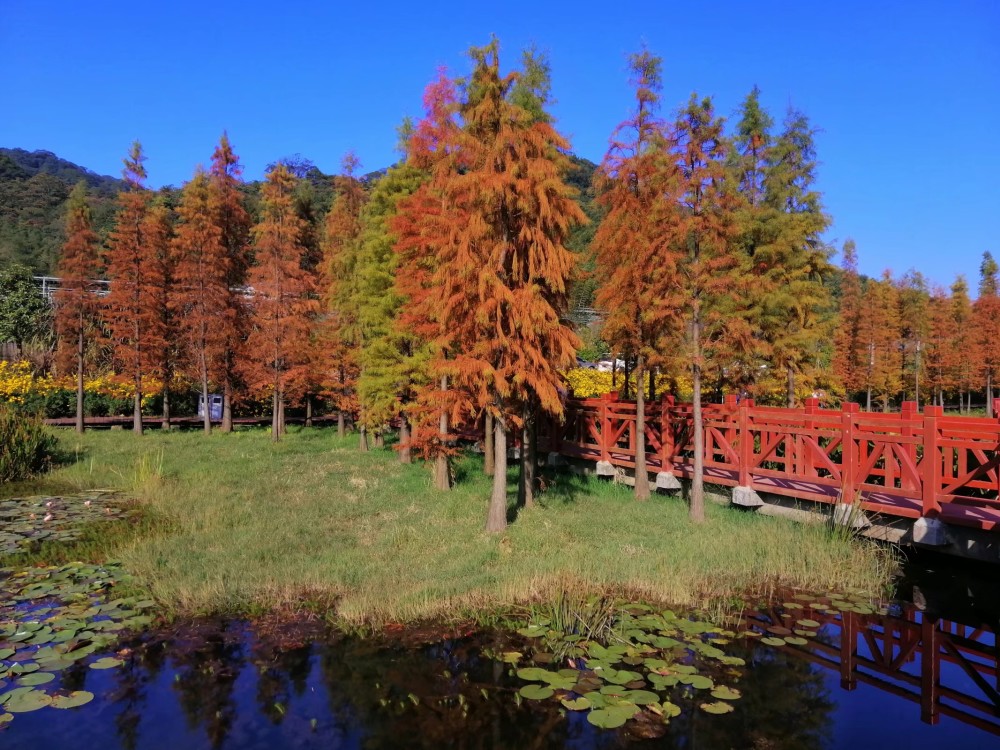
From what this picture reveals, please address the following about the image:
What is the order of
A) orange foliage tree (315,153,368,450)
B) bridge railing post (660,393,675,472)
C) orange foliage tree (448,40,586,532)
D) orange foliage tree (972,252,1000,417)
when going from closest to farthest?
orange foliage tree (448,40,586,532), bridge railing post (660,393,675,472), orange foliage tree (315,153,368,450), orange foliage tree (972,252,1000,417)

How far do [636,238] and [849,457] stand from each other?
4.86 meters

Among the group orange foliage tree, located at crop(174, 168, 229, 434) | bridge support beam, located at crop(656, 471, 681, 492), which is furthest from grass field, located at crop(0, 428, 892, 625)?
orange foliage tree, located at crop(174, 168, 229, 434)

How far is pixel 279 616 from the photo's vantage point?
7.30m

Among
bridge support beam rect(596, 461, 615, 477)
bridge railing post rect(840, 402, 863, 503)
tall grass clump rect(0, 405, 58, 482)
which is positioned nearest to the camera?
bridge railing post rect(840, 402, 863, 503)

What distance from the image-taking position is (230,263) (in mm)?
25344

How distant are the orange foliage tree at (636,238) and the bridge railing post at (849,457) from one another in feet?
10.2

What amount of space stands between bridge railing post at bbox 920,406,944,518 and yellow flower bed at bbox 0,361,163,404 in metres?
25.0

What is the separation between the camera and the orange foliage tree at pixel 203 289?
24016mm

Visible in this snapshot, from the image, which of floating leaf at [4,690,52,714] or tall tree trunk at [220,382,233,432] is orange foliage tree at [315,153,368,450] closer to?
tall tree trunk at [220,382,233,432]

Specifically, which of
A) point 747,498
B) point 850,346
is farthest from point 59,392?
point 850,346

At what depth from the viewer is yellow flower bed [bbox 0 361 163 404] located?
2572cm

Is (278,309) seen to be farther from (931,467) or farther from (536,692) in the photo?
(931,467)

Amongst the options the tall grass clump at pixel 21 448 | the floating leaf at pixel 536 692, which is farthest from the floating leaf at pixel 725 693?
the tall grass clump at pixel 21 448

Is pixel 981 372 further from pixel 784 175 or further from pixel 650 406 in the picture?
pixel 650 406
